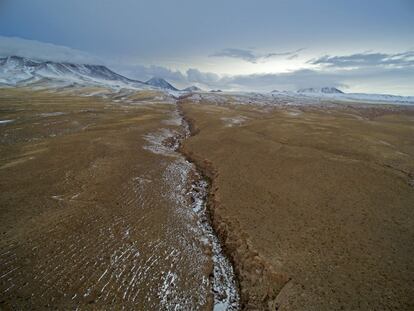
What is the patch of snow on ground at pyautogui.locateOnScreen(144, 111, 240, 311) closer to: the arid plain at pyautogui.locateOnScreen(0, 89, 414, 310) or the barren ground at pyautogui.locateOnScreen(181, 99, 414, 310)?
the arid plain at pyautogui.locateOnScreen(0, 89, 414, 310)

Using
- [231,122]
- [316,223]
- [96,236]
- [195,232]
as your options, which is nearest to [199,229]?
[195,232]

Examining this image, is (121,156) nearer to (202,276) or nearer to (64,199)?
(64,199)

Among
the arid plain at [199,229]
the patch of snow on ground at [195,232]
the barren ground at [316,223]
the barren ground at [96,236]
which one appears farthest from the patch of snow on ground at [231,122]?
the barren ground at [96,236]

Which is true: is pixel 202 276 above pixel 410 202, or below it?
below

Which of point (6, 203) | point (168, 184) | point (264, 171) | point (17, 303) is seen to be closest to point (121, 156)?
point (168, 184)

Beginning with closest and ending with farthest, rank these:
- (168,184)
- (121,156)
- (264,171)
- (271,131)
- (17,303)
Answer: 1. (17,303)
2. (168,184)
3. (264,171)
4. (121,156)
5. (271,131)

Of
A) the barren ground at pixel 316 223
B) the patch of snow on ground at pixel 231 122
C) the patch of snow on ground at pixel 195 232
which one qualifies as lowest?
the patch of snow on ground at pixel 231 122

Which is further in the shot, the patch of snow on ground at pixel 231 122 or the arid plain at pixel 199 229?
the patch of snow on ground at pixel 231 122

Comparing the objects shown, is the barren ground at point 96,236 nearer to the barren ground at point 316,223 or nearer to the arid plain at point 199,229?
the arid plain at point 199,229
